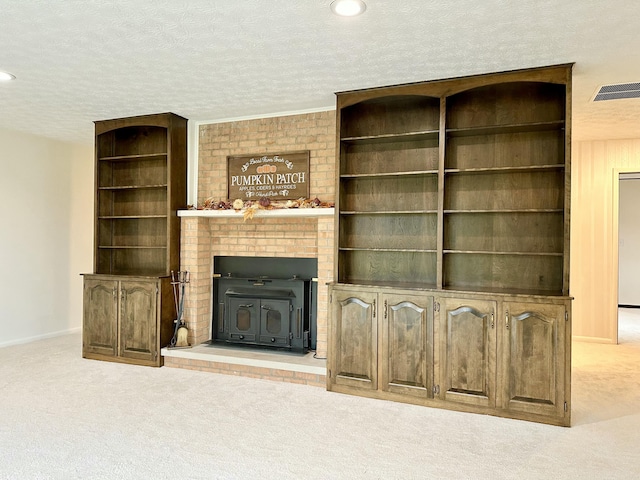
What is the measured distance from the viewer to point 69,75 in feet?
12.2

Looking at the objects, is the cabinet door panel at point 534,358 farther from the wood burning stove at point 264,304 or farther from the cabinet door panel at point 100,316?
the cabinet door panel at point 100,316

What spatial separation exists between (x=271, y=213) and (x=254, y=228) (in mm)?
500

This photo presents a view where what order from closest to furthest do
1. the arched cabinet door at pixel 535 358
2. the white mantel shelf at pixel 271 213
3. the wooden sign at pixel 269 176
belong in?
1. the arched cabinet door at pixel 535 358
2. the white mantel shelf at pixel 271 213
3. the wooden sign at pixel 269 176

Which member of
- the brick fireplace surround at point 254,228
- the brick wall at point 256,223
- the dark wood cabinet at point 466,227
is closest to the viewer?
the dark wood cabinet at point 466,227

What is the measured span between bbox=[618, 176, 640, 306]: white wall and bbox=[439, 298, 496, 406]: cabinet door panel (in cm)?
723

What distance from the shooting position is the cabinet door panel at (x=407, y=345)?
3732 millimetres

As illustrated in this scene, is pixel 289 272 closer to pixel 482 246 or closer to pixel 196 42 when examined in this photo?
pixel 482 246

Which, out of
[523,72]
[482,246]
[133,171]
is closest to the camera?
[523,72]

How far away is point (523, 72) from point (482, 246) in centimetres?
141

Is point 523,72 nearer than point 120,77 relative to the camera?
Yes

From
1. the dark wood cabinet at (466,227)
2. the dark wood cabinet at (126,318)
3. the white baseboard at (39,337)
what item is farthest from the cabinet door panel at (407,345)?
the white baseboard at (39,337)

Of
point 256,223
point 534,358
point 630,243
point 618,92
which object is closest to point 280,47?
point 256,223

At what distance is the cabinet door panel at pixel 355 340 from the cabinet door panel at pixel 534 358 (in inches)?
39.9

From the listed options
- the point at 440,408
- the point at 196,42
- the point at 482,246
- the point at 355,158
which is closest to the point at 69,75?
the point at 196,42
